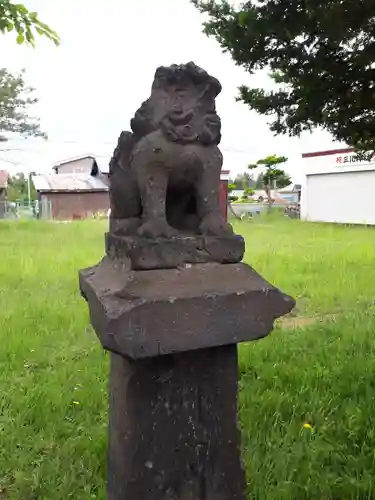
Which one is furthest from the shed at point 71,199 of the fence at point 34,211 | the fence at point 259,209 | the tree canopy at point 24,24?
the tree canopy at point 24,24

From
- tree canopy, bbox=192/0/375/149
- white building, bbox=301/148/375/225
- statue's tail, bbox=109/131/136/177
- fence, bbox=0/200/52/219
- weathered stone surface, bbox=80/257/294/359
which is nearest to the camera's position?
weathered stone surface, bbox=80/257/294/359

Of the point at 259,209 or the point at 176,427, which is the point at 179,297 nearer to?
the point at 176,427

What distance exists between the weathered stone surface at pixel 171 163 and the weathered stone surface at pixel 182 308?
59mm

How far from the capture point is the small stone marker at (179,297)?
3.90ft

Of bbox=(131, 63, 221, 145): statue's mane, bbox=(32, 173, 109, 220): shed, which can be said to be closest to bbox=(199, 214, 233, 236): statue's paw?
bbox=(131, 63, 221, 145): statue's mane

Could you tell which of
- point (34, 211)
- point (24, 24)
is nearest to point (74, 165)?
point (34, 211)

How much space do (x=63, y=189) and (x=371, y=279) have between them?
16.3 meters

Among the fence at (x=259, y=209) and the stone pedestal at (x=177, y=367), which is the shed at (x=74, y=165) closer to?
the fence at (x=259, y=209)

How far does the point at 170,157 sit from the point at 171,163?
0.02 meters

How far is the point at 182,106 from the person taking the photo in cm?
128

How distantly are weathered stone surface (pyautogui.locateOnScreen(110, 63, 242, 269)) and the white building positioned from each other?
16.4m

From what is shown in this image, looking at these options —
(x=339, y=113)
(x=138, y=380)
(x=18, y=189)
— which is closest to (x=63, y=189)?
(x=18, y=189)

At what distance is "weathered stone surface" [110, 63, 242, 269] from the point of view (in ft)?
4.13

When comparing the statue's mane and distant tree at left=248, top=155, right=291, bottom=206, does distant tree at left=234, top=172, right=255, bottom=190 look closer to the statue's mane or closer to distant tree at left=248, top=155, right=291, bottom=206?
distant tree at left=248, top=155, right=291, bottom=206
